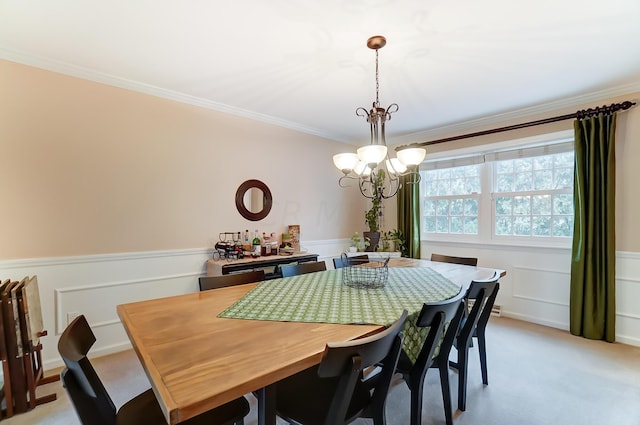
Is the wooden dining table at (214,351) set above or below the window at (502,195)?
below

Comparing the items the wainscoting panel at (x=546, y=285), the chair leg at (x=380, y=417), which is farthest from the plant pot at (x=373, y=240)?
the chair leg at (x=380, y=417)

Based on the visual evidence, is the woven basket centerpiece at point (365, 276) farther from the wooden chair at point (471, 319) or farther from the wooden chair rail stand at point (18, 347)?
the wooden chair rail stand at point (18, 347)

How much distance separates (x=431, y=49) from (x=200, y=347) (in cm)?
238

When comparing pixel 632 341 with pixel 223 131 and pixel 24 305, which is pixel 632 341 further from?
pixel 24 305

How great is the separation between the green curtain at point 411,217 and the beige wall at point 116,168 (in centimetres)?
178

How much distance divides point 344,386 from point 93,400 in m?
0.84

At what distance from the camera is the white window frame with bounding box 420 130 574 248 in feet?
11.2

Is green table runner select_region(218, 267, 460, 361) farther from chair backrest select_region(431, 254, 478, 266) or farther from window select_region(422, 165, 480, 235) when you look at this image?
window select_region(422, 165, 480, 235)

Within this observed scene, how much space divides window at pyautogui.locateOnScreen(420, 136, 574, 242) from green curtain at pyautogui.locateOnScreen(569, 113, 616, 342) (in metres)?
0.27

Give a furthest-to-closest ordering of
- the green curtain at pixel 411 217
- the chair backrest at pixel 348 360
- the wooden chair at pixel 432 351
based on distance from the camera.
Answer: the green curtain at pixel 411 217 → the wooden chair at pixel 432 351 → the chair backrest at pixel 348 360

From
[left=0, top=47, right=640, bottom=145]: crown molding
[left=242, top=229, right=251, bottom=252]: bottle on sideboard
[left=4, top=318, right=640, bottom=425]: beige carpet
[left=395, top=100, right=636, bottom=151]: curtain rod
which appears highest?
[left=0, top=47, right=640, bottom=145]: crown molding

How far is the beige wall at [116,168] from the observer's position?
2.35 metres

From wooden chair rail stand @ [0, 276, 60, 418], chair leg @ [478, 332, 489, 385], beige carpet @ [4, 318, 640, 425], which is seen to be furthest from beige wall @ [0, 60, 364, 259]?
chair leg @ [478, 332, 489, 385]

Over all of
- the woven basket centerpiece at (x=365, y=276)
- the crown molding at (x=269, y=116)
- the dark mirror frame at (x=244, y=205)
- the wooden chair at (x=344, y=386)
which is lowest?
the wooden chair at (x=344, y=386)
